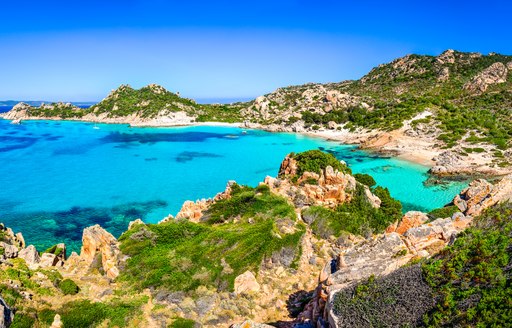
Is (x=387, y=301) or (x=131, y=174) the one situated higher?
(x=387, y=301)

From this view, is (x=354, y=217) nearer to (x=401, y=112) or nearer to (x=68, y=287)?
(x=68, y=287)

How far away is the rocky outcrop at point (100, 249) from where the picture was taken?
16.7 meters

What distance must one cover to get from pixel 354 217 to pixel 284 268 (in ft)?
24.8

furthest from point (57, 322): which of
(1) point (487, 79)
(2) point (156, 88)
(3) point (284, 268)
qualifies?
(2) point (156, 88)

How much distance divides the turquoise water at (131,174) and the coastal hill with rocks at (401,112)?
23.1 feet

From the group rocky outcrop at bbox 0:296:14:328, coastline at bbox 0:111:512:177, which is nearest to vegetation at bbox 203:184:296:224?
rocky outcrop at bbox 0:296:14:328

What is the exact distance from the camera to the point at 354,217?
21.7m

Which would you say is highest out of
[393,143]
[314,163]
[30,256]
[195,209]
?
[314,163]

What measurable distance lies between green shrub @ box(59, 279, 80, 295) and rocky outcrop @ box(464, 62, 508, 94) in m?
98.0

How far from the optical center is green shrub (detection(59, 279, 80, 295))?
14.0 metres

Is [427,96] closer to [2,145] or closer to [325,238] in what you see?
[325,238]

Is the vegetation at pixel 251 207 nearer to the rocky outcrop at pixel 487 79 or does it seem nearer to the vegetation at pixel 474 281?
the vegetation at pixel 474 281

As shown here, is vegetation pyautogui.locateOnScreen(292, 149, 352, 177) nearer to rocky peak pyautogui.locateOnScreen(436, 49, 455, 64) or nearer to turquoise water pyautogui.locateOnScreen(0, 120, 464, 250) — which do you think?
turquoise water pyautogui.locateOnScreen(0, 120, 464, 250)

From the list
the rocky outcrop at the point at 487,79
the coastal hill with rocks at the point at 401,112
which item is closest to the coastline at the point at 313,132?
the coastal hill with rocks at the point at 401,112
